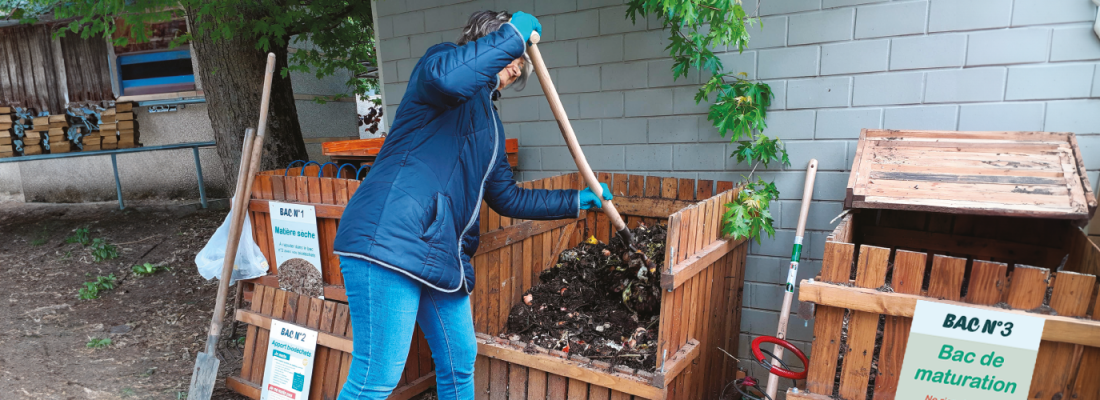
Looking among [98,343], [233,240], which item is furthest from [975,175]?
[98,343]

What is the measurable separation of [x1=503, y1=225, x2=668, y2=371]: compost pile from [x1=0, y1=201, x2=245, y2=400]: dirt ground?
1.86 m

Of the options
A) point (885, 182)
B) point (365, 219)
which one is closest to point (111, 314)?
point (365, 219)

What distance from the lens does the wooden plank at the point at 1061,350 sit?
5.36 feet

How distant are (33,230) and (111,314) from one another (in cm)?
392

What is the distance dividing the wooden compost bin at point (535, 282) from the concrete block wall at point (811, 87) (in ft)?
1.21

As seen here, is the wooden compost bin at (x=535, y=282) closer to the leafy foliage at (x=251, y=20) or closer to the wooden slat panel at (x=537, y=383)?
the wooden slat panel at (x=537, y=383)

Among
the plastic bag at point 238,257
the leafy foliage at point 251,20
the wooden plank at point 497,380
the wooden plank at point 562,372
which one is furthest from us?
the leafy foliage at point 251,20

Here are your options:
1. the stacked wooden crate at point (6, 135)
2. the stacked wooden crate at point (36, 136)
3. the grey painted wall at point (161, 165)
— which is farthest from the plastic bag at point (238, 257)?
the stacked wooden crate at point (6, 135)

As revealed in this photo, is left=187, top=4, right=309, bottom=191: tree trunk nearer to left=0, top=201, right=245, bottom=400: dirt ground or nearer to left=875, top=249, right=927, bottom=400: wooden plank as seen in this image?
left=0, top=201, right=245, bottom=400: dirt ground

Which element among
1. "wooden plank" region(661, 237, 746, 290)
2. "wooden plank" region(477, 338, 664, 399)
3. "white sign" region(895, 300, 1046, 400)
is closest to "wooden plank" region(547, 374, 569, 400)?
"wooden plank" region(477, 338, 664, 399)

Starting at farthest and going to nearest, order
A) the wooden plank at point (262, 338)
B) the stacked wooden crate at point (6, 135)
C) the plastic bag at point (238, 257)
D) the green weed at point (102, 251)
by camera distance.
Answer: the stacked wooden crate at point (6, 135)
the green weed at point (102, 251)
the plastic bag at point (238, 257)
the wooden plank at point (262, 338)

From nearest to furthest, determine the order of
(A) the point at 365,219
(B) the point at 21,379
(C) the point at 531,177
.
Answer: (A) the point at 365,219
(B) the point at 21,379
(C) the point at 531,177

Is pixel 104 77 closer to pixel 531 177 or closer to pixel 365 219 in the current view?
pixel 531 177

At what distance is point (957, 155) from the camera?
2.42 meters
